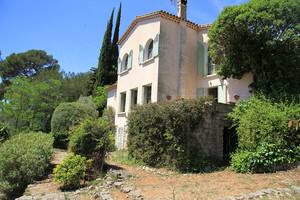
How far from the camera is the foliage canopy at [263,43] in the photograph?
29.8 feet

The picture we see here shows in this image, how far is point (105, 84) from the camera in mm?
26281

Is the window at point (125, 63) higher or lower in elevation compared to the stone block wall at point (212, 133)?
higher

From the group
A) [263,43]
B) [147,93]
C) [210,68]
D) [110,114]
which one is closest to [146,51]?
[147,93]

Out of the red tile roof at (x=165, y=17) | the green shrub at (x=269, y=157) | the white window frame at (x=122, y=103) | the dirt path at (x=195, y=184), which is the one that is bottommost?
the dirt path at (x=195, y=184)

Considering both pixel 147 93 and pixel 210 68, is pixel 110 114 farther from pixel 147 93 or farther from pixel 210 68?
Answer: pixel 210 68

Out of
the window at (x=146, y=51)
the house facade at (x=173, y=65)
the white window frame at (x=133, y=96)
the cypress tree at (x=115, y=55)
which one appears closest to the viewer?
the house facade at (x=173, y=65)

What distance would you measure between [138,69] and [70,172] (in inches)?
359

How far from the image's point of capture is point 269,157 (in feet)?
24.0

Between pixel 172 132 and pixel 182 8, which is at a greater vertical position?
pixel 182 8

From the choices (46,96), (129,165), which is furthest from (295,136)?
(46,96)

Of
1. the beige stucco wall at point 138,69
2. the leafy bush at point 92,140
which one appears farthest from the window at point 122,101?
the leafy bush at point 92,140

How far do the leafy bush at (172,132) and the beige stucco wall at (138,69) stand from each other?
8.81ft

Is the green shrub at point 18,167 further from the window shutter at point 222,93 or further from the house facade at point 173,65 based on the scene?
the window shutter at point 222,93

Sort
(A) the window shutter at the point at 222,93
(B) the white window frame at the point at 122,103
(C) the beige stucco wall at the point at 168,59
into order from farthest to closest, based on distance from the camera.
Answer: (B) the white window frame at the point at 122,103, (C) the beige stucco wall at the point at 168,59, (A) the window shutter at the point at 222,93
